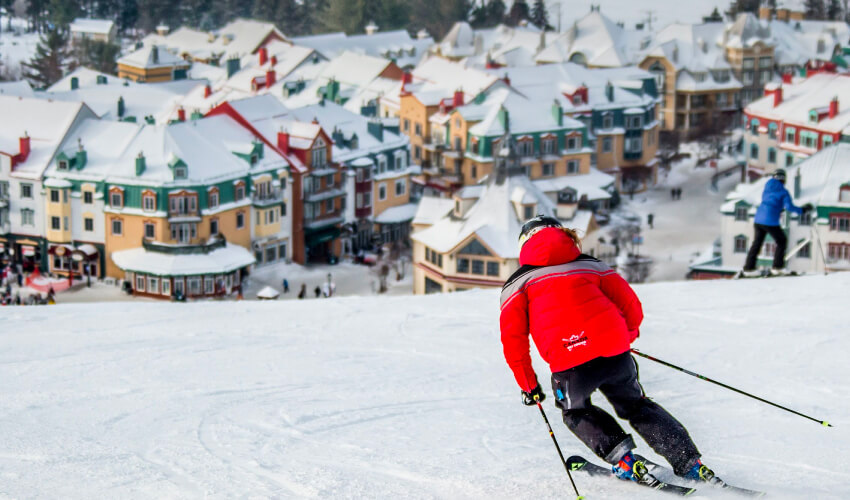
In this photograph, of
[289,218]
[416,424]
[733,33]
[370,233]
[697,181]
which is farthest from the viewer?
[733,33]

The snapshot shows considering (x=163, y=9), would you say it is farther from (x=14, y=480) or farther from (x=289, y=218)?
(x=14, y=480)

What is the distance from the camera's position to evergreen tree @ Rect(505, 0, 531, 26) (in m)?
97.1

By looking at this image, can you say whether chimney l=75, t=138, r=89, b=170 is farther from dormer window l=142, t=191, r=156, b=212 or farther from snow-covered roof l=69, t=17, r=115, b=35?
snow-covered roof l=69, t=17, r=115, b=35

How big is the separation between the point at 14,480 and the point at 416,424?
265cm

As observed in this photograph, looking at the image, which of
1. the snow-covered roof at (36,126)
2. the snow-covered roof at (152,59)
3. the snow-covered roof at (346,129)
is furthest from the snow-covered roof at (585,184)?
the snow-covered roof at (152,59)

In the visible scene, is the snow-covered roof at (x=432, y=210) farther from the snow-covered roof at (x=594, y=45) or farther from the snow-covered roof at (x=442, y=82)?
the snow-covered roof at (x=594, y=45)

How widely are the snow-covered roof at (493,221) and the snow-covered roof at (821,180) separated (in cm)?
607

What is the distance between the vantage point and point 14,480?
7848 mm

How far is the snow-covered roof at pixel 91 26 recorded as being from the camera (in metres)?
85.8

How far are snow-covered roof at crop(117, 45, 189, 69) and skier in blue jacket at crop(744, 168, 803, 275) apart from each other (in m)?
57.4

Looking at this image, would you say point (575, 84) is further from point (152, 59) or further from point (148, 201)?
point (152, 59)

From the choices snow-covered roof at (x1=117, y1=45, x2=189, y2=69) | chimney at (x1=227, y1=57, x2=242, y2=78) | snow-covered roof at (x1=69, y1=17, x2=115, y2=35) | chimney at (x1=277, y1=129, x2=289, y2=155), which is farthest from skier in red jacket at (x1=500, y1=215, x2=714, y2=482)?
snow-covered roof at (x1=69, y1=17, x2=115, y2=35)

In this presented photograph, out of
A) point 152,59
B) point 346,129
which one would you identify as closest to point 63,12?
point 152,59

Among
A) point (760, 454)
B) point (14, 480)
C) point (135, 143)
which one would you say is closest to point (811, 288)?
point (760, 454)
